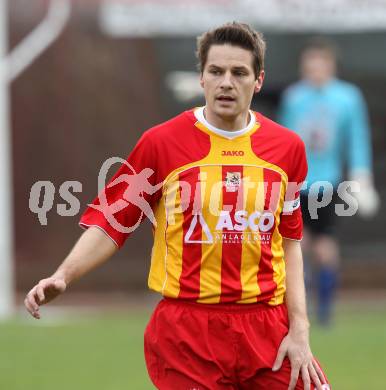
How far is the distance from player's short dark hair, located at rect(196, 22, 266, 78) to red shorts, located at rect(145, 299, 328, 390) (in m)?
0.82

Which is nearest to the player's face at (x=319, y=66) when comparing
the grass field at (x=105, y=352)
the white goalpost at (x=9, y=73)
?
the grass field at (x=105, y=352)

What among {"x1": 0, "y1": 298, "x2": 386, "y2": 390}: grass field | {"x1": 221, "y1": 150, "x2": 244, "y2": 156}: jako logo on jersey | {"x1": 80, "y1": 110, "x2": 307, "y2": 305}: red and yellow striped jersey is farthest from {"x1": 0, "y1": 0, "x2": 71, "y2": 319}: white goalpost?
{"x1": 221, "y1": 150, "x2": 244, "y2": 156}: jako logo on jersey

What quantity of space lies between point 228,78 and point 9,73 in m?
7.95

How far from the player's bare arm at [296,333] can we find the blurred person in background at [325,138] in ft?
16.0

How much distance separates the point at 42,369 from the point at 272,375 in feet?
12.1

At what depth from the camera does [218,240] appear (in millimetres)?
3916

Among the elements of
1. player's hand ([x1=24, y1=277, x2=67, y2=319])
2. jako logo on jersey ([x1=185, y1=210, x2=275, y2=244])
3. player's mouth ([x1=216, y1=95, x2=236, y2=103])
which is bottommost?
player's hand ([x1=24, y1=277, x2=67, y2=319])

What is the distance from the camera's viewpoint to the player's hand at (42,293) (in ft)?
12.1

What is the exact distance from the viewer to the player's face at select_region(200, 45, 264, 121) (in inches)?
153

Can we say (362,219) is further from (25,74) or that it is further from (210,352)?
A: (210,352)

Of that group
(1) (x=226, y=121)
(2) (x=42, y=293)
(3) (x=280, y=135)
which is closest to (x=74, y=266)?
(2) (x=42, y=293)

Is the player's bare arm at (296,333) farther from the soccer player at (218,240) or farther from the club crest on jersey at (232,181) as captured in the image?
the club crest on jersey at (232,181)

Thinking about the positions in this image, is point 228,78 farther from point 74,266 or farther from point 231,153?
point 74,266

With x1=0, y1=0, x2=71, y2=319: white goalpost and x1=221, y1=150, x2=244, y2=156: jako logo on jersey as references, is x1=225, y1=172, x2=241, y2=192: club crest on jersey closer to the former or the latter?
x1=221, y1=150, x2=244, y2=156: jako logo on jersey
